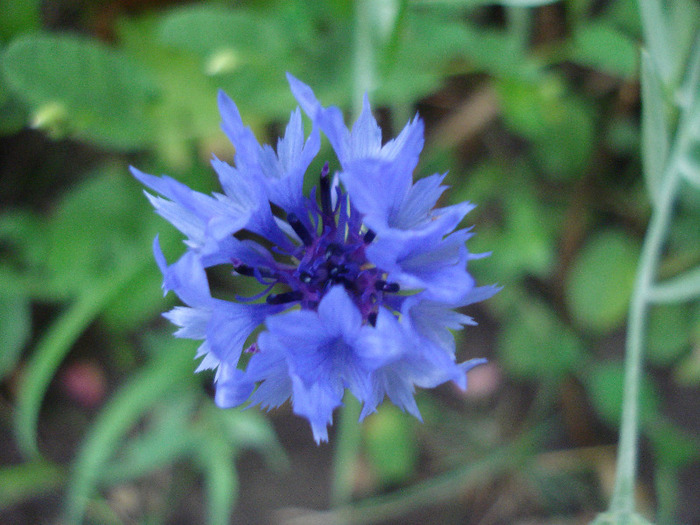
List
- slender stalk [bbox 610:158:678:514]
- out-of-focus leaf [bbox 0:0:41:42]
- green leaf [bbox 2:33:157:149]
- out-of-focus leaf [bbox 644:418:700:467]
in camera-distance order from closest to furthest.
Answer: slender stalk [bbox 610:158:678:514], green leaf [bbox 2:33:157:149], out-of-focus leaf [bbox 0:0:41:42], out-of-focus leaf [bbox 644:418:700:467]

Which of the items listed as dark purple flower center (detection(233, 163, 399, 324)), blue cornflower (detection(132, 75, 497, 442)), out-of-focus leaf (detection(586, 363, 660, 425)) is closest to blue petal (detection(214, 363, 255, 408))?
blue cornflower (detection(132, 75, 497, 442))

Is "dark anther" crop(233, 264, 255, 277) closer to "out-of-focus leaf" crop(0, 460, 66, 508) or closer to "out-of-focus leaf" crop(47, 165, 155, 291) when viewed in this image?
"out-of-focus leaf" crop(47, 165, 155, 291)

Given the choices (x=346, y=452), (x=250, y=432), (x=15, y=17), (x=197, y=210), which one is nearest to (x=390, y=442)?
(x=346, y=452)

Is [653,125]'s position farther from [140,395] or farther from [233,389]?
[140,395]

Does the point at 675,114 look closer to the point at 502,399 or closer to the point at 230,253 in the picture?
the point at 502,399

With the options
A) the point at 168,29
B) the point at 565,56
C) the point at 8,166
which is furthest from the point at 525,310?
the point at 8,166
